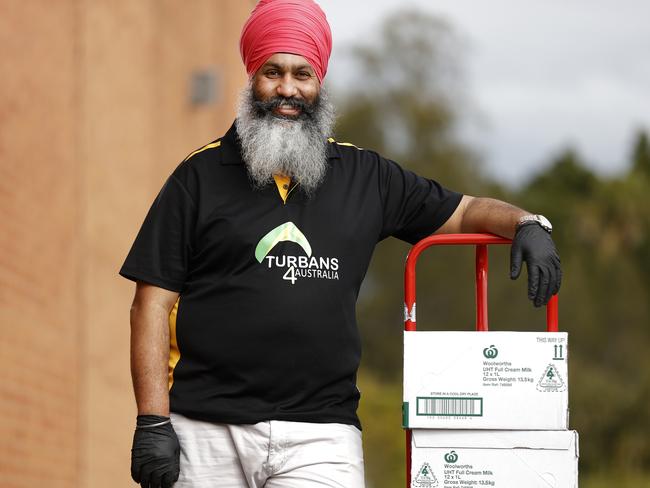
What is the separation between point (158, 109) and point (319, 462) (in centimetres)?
525

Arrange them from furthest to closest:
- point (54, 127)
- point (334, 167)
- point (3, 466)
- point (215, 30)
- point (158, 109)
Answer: point (215, 30) → point (158, 109) → point (54, 127) → point (3, 466) → point (334, 167)

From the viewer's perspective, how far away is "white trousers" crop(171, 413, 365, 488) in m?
3.82

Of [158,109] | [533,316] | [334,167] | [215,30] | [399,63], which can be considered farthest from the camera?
[399,63]

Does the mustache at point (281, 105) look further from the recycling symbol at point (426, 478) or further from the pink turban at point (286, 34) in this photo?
the recycling symbol at point (426, 478)

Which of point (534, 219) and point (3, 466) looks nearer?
point (534, 219)

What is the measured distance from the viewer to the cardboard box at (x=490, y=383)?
3.83 m

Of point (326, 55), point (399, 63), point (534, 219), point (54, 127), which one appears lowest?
point (534, 219)

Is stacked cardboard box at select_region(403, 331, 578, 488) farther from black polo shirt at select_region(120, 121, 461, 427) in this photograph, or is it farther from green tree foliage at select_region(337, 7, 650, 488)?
green tree foliage at select_region(337, 7, 650, 488)

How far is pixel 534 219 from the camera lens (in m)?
3.96

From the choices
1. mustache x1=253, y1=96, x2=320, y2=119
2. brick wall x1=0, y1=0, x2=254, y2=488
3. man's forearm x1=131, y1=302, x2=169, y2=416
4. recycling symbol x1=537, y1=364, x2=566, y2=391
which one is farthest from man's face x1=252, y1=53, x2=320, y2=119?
brick wall x1=0, y1=0, x2=254, y2=488

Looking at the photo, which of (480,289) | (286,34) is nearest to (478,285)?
(480,289)

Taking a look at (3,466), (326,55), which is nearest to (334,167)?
(326,55)

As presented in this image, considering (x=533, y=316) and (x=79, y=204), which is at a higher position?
(x=533, y=316)

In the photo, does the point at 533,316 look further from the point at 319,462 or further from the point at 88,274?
the point at 319,462
